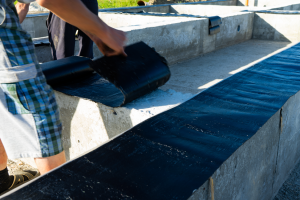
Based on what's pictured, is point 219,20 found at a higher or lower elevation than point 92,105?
higher

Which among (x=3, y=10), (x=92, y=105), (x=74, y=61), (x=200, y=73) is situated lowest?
(x=200, y=73)

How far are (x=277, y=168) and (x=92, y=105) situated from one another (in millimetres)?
1579

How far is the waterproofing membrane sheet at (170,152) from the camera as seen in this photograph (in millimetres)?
1230

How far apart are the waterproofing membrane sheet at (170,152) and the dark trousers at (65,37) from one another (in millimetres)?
1599

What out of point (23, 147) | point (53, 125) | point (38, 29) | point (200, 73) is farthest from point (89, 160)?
point (38, 29)

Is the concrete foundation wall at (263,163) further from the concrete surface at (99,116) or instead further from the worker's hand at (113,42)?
the worker's hand at (113,42)

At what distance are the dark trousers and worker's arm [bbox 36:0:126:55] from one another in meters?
1.52

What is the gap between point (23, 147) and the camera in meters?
1.58

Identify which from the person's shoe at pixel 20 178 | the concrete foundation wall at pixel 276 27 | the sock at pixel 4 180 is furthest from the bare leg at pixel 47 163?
the concrete foundation wall at pixel 276 27

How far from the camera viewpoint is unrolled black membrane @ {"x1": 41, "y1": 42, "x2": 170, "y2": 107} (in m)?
1.95

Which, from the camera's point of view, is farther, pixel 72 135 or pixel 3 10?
pixel 72 135

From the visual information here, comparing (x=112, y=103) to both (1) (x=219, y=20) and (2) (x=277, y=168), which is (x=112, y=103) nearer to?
(2) (x=277, y=168)

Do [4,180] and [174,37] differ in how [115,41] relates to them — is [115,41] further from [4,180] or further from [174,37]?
[174,37]

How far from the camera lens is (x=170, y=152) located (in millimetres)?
1500
